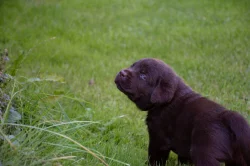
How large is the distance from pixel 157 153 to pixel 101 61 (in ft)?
14.7

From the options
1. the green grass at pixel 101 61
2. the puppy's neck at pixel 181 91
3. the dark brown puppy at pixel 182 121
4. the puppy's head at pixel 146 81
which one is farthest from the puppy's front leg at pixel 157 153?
the puppy's neck at pixel 181 91

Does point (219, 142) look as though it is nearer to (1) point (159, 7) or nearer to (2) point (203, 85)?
(2) point (203, 85)

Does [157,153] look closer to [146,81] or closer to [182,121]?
[182,121]

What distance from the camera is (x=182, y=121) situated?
3.92 m

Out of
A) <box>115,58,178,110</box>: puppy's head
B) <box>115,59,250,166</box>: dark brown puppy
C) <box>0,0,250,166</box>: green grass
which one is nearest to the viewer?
<box>115,59,250,166</box>: dark brown puppy

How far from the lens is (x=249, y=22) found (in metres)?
10.3

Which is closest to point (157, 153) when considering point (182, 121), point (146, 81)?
point (182, 121)

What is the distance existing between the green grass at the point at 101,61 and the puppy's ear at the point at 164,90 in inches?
26.1

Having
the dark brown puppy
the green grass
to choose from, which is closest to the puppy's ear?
the dark brown puppy

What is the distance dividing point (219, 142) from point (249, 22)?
7411mm

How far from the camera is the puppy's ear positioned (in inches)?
163

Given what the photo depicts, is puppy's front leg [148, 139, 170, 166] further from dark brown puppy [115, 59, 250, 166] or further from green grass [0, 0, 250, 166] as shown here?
green grass [0, 0, 250, 166]

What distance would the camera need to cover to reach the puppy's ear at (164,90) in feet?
13.6

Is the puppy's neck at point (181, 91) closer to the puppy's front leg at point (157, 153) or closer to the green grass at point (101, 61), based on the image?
the puppy's front leg at point (157, 153)
